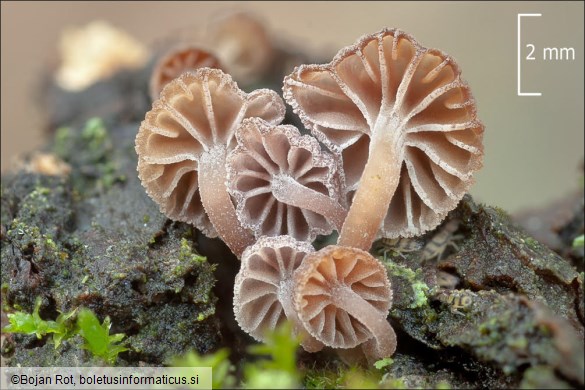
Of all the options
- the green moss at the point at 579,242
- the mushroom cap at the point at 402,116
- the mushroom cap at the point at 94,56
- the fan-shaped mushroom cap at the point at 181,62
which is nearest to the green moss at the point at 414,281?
the mushroom cap at the point at 402,116

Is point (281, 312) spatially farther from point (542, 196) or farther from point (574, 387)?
point (542, 196)

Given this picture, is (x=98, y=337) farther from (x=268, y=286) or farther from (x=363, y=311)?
(x=363, y=311)

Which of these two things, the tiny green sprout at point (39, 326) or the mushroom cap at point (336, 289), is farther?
the tiny green sprout at point (39, 326)

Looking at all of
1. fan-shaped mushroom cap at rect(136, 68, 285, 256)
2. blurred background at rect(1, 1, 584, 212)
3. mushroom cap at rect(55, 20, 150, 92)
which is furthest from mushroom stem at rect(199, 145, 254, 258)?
mushroom cap at rect(55, 20, 150, 92)

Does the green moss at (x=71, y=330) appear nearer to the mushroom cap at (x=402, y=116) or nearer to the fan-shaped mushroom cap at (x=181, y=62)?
the mushroom cap at (x=402, y=116)

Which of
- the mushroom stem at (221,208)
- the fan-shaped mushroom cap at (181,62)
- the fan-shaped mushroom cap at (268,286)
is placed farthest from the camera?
the fan-shaped mushroom cap at (181,62)

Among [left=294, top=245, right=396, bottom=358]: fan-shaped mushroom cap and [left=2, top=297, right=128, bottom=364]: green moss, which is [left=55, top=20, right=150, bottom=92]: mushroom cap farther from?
[left=294, top=245, right=396, bottom=358]: fan-shaped mushroom cap

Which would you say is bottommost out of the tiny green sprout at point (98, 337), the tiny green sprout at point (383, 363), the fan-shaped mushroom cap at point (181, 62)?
the tiny green sprout at point (383, 363)
